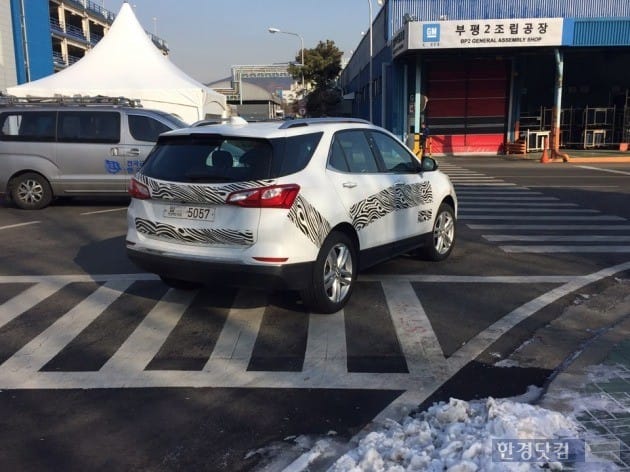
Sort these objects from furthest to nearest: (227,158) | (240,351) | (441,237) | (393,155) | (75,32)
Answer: (75,32) → (441,237) → (393,155) → (227,158) → (240,351)

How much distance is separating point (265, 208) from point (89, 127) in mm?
8560

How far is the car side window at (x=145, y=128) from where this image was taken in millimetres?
12375

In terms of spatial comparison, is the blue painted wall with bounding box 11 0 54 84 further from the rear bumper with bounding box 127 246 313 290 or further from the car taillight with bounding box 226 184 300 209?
the car taillight with bounding box 226 184 300 209

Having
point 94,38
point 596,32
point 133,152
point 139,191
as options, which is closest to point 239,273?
point 139,191

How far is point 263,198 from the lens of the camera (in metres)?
5.10

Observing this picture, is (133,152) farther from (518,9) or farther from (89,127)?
(518,9)

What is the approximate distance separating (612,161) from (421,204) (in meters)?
20.5

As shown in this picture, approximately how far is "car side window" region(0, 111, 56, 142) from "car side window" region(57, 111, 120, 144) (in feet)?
0.67

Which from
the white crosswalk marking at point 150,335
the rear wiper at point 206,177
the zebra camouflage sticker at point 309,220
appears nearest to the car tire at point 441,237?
the zebra camouflage sticker at point 309,220

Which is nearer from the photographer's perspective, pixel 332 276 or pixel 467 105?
pixel 332 276

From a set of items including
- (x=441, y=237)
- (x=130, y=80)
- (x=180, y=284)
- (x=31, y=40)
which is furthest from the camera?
(x=31, y=40)

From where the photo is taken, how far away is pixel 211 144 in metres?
5.61

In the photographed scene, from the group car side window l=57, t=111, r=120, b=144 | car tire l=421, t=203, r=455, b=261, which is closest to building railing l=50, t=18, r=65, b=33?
car side window l=57, t=111, r=120, b=144

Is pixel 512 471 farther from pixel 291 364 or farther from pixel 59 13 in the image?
pixel 59 13
